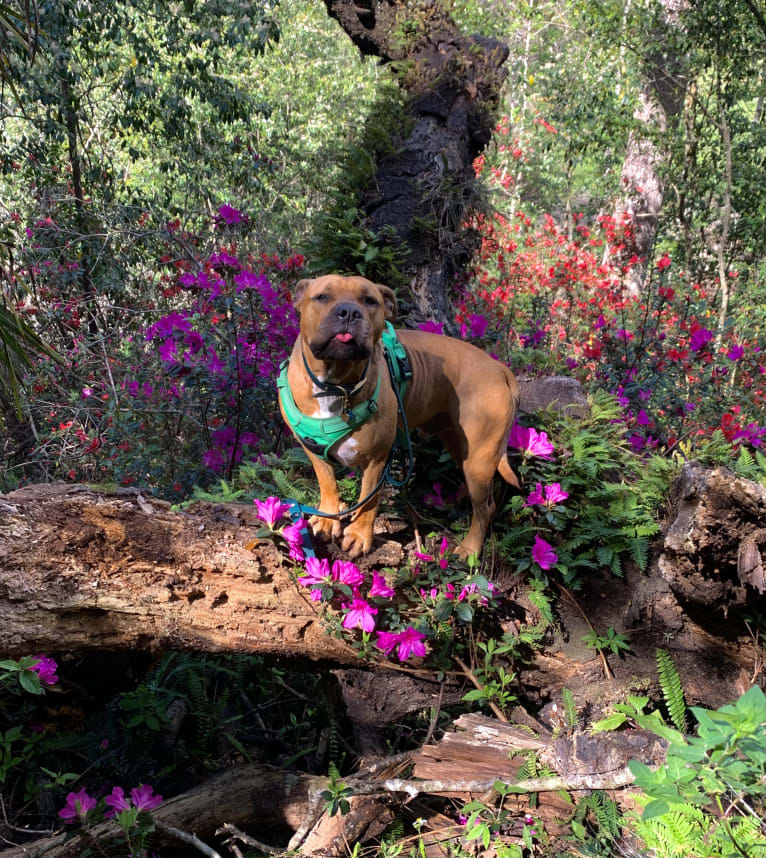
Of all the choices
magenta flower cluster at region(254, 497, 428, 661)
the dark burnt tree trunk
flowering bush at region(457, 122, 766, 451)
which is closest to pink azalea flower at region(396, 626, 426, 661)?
magenta flower cluster at region(254, 497, 428, 661)

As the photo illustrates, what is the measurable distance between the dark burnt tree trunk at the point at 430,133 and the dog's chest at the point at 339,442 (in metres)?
2.09

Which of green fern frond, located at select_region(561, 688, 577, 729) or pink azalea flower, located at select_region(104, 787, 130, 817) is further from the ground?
green fern frond, located at select_region(561, 688, 577, 729)

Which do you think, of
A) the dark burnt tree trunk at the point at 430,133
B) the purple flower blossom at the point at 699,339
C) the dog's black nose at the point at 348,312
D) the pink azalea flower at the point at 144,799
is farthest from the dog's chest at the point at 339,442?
the purple flower blossom at the point at 699,339

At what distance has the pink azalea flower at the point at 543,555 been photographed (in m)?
2.98

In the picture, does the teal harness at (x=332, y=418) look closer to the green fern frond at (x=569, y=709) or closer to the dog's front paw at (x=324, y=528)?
the dog's front paw at (x=324, y=528)

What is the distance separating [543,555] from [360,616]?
0.89 metres

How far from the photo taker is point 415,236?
4734 mm

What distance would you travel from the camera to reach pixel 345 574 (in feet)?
8.69

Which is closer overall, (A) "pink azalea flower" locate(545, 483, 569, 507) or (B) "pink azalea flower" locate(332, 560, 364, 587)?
(B) "pink azalea flower" locate(332, 560, 364, 587)

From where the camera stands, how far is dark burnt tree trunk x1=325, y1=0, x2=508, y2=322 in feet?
15.5

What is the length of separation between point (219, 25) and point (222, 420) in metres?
4.18

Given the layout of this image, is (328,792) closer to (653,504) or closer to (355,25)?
(653,504)

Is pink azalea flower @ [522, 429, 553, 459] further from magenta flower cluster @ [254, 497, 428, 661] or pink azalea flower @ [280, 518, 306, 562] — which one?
pink azalea flower @ [280, 518, 306, 562]

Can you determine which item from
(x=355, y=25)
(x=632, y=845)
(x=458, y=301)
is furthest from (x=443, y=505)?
(x=355, y=25)
